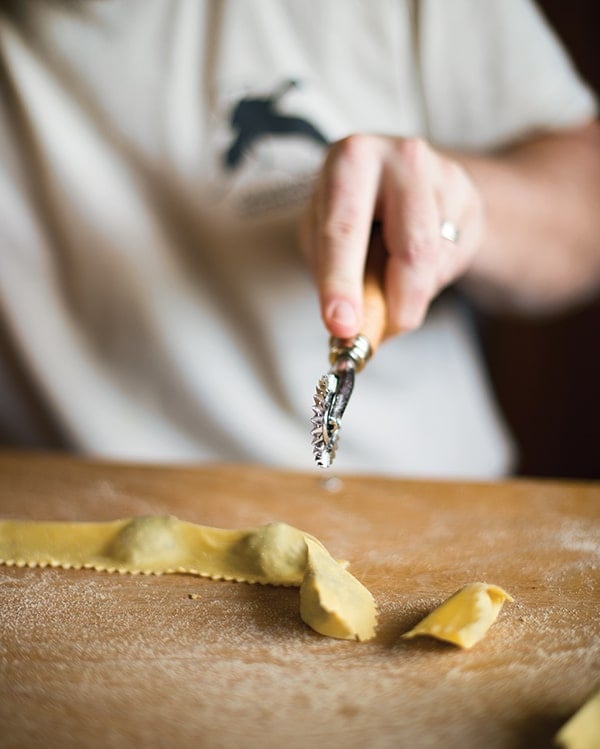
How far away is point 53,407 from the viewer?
132cm

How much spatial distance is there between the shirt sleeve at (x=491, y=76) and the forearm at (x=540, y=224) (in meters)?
0.04

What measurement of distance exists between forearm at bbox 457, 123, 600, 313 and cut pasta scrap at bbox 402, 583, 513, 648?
618 mm

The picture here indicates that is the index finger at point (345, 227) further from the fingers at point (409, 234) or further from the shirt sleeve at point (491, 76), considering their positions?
the shirt sleeve at point (491, 76)

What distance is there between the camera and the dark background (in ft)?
7.10

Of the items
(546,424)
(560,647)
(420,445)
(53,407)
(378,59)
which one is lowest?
(546,424)

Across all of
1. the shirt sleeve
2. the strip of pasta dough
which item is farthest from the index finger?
the shirt sleeve

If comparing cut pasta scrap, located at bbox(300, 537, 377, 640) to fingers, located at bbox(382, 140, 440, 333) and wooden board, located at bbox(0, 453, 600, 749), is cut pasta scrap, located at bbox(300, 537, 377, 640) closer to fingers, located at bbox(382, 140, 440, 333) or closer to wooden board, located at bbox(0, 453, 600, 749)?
wooden board, located at bbox(0, 453, 600, 749)

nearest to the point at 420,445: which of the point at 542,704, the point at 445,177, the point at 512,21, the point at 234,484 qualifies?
the point at 234,484

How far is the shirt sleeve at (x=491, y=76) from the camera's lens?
1.29 metres

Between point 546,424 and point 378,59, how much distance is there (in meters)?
1.28

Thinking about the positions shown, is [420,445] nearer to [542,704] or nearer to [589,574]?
[589,574]

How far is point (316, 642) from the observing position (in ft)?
2.20

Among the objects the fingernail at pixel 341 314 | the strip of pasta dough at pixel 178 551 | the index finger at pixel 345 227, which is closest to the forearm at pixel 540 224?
the index finger at pixel 345 227

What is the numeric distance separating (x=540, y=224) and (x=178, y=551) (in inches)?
32.5
